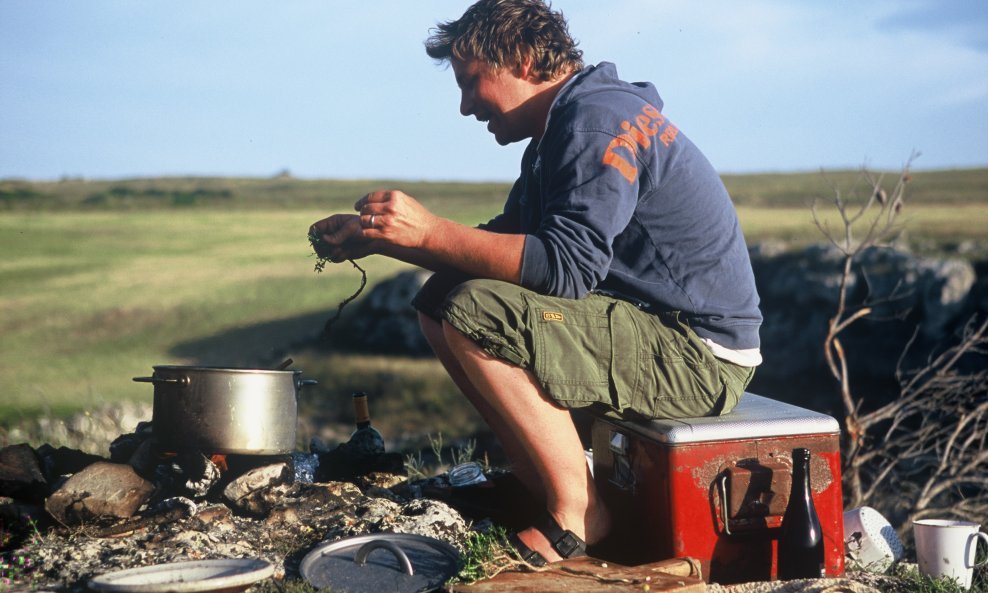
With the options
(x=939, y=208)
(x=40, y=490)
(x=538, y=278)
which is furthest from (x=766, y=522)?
(x=939, y=208)

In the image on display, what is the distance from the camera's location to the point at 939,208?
38031 millimetres

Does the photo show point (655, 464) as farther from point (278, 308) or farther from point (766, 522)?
point (278, 308)

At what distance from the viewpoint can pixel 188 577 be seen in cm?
312

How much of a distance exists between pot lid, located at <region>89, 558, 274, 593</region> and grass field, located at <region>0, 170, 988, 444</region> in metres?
15.4

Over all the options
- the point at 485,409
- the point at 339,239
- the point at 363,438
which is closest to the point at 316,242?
the point at 339,239

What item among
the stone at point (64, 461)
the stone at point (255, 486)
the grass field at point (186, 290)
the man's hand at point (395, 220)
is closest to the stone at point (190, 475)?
the stone at point (255, 486)

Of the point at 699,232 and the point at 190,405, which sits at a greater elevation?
the point at 699,232

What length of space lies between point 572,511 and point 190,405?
1.82 m

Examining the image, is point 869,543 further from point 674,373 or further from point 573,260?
point 573,260

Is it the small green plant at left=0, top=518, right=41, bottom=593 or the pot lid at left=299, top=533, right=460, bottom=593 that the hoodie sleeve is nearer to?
the pot lid at left=299, top=533, right=460, bottom=593

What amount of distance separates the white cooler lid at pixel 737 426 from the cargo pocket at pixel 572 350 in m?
0.27

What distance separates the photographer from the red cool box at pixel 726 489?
11.5 feet

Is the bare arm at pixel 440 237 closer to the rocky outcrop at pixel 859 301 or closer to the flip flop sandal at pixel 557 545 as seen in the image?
the flip flop sandal at pixel 557 545

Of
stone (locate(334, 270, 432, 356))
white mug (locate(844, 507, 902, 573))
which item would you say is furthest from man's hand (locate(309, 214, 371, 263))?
stone (locate(334, 270, 432, 356))
